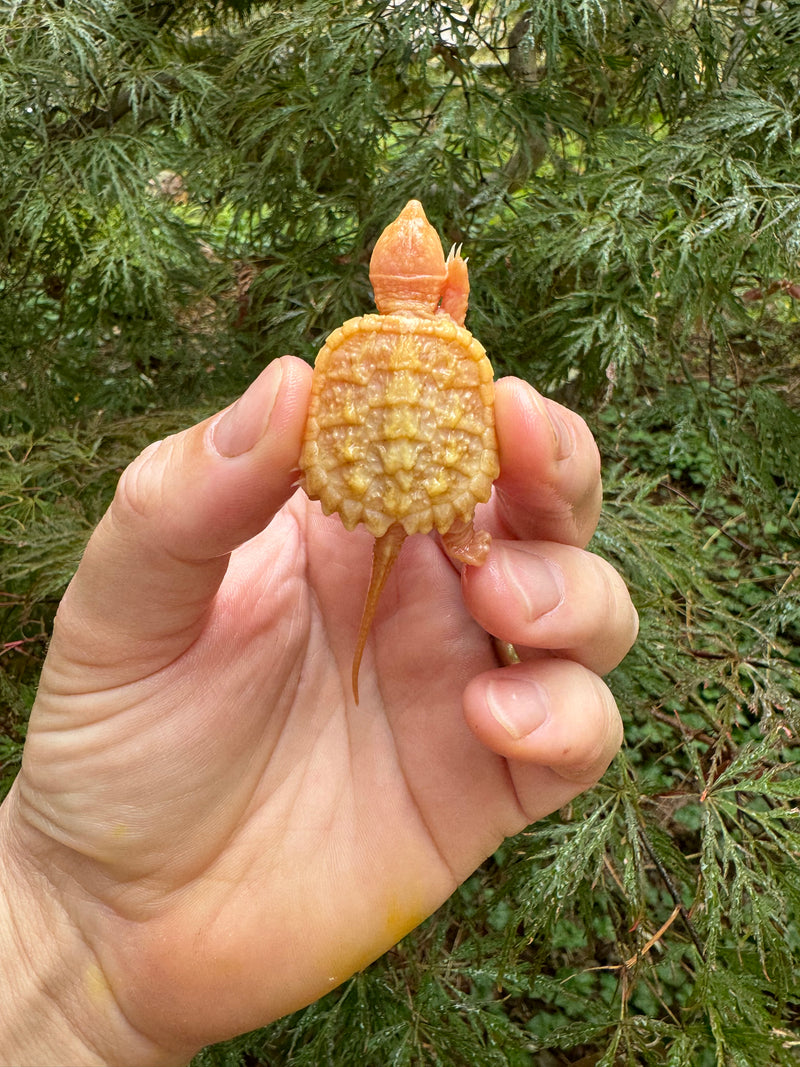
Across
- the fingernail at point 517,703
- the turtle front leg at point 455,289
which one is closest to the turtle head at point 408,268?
the turtle front leg at point 455,289

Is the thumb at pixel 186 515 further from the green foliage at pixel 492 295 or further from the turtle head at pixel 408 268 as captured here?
the green foliage at pixel 492 295

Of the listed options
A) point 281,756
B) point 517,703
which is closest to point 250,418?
point 517,703

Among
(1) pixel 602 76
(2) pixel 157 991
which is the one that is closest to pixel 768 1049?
(2) pixel 157 991

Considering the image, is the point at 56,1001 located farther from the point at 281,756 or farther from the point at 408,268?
the point at 408,268

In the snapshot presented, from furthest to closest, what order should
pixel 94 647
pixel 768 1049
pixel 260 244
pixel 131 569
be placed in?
pixel 260 244
pixel 768 1049
pixel 94 647
pixel 131 569

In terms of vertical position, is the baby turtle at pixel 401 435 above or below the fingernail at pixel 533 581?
above

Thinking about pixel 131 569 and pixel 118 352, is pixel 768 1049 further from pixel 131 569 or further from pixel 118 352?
pixel 118 352
